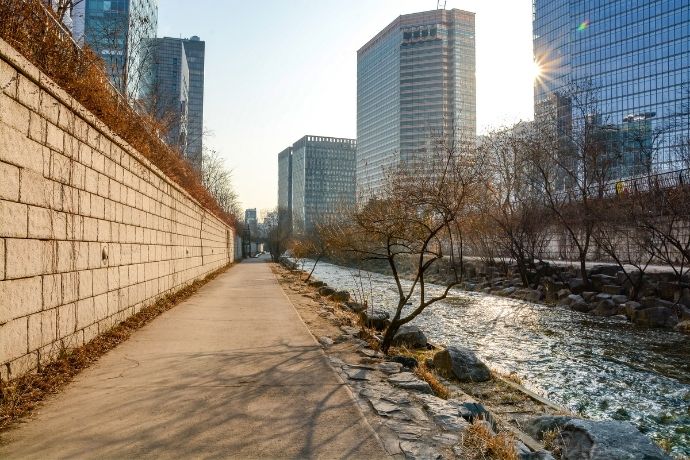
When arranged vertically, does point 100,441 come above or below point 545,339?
above

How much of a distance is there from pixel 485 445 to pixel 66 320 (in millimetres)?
4441

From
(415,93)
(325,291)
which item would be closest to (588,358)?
(325,291)

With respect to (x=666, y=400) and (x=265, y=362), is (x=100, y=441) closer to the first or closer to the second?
(x=265, y=362)

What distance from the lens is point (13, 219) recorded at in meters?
4.20

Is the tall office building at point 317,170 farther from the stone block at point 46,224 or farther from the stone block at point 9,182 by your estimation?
the stone block at point 9,182

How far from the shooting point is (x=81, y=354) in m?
5.46

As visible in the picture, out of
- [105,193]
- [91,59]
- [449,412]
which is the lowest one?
[449,412]

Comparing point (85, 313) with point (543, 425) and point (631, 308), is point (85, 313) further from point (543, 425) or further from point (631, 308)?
point (631, 308)

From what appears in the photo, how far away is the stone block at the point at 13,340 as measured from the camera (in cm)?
399

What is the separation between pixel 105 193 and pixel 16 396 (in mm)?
3508

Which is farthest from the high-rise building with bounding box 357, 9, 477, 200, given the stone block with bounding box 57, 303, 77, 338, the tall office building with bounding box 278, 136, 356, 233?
the tall office building with bounding box 278, 136, 356, 233

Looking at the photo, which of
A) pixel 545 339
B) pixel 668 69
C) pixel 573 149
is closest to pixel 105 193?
pixel 545 339

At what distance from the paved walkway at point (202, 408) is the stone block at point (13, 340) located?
52cm

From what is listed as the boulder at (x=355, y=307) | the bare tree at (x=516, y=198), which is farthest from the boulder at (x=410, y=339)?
the bare tree at (x=516, y=198)
